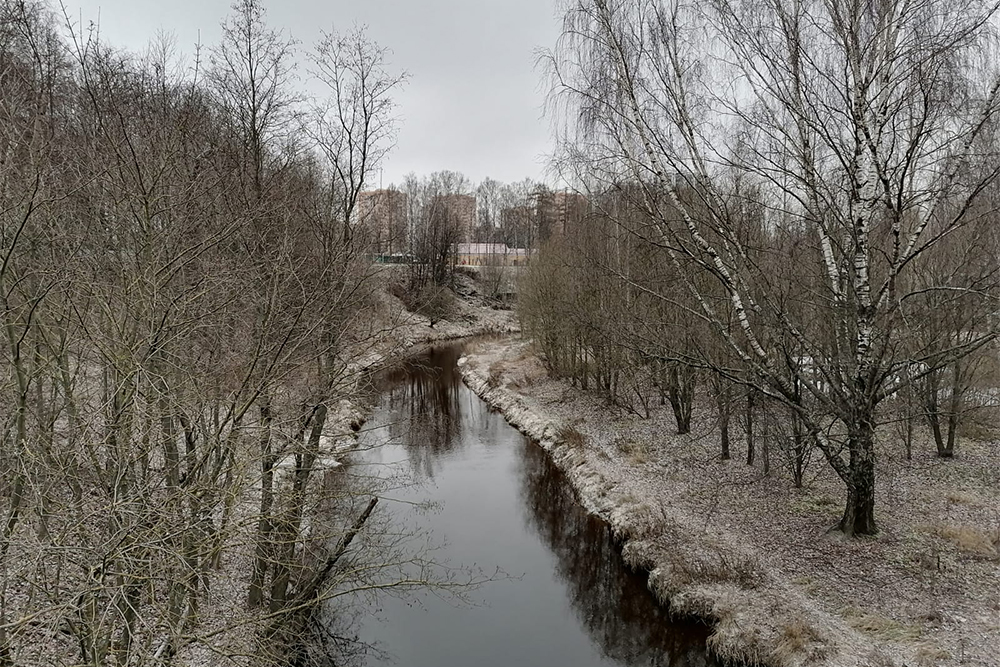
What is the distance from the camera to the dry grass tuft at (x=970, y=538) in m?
8.38

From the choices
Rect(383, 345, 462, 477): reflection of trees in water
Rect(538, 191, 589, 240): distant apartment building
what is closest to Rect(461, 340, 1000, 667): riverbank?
Rect(383, 345, 462, 477): reflection of trees in water

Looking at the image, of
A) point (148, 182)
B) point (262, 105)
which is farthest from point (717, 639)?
point (262, 105)

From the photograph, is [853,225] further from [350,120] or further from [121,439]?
[121,439]

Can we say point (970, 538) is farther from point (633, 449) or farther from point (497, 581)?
point (497, 581)

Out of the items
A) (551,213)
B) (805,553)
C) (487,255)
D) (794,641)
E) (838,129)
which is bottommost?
(794,641)

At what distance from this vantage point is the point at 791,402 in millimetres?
8281

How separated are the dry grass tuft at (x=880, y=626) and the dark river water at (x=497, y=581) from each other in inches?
68.3

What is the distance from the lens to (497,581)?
1027 cm

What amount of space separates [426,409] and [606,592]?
1263 centimetres

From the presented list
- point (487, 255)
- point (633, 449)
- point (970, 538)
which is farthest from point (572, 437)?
point (487, 255)

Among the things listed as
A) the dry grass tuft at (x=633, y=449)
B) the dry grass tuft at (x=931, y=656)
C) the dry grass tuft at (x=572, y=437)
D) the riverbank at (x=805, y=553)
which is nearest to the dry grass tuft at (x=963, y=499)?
the riverbank at (x=805, y=553)

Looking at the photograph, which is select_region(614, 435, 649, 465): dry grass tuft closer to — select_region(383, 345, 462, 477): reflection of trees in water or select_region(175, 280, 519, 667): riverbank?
select_region(383, 345, 462, 477): reflection of trees in water

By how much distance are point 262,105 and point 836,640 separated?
41.1 feet

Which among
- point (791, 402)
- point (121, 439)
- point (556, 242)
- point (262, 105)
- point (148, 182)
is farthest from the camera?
point (556, 242)
